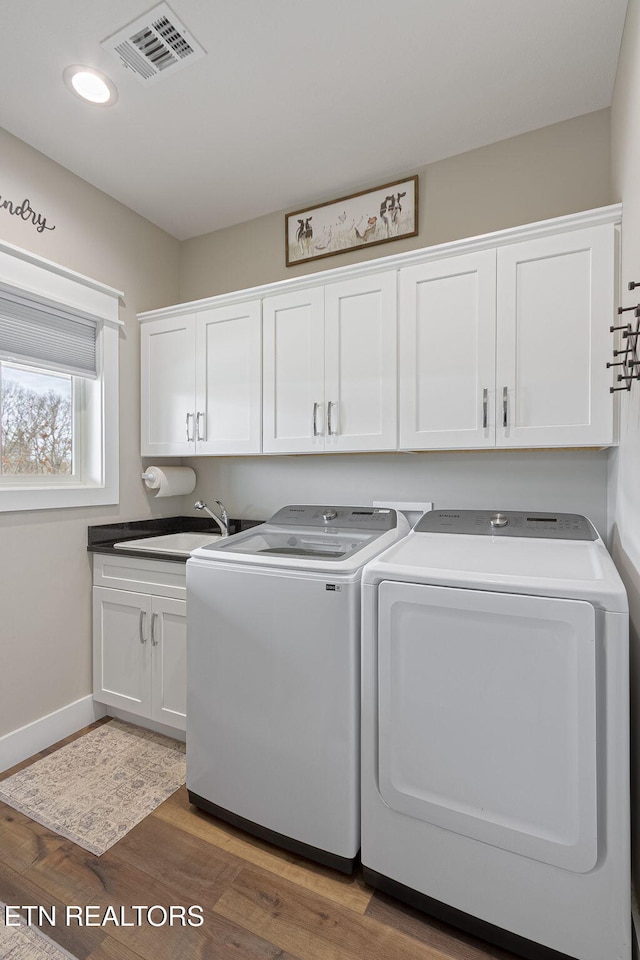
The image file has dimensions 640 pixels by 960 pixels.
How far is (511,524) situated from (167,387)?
6.29 ft

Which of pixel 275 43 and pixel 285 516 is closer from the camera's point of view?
pixel 275 43

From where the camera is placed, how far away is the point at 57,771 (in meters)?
1.99

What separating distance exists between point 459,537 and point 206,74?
200cm

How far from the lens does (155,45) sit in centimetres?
165

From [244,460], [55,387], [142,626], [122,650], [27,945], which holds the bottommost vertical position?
[27,945]

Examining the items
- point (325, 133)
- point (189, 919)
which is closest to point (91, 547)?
point (189, 919)

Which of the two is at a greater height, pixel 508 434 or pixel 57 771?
pixel 508 434

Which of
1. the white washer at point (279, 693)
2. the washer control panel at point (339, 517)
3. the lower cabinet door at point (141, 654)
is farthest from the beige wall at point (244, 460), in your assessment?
the white washer at point (279, 693)

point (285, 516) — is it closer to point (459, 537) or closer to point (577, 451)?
point (459, 537)

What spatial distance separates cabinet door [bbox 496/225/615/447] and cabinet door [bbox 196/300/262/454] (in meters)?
1.15

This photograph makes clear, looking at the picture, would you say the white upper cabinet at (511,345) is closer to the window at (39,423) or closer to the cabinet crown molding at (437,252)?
the cabinet crown molding at (437,252)

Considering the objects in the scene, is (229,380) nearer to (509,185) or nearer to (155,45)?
(155,45)

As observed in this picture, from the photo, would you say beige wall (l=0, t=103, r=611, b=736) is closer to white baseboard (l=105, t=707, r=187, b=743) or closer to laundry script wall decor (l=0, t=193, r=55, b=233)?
laundry script wall decor (l=0, t=193, r=55, b=233)

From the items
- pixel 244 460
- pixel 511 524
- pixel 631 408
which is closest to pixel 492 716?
pixel 511 524
